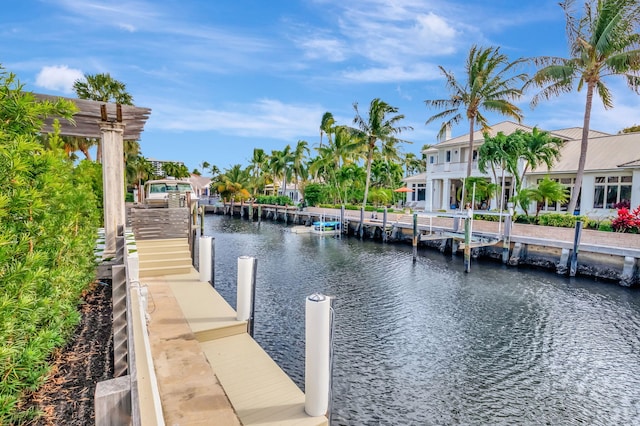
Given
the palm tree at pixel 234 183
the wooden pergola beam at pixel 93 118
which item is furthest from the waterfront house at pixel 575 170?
the palm tree at pixel 234 183

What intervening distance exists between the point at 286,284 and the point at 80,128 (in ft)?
28.6

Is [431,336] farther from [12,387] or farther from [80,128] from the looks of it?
[80,128]

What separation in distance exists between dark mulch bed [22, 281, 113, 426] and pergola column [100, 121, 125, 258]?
109 inches

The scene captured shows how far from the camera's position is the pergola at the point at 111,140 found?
8.49 m

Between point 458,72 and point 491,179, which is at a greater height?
point 458,72

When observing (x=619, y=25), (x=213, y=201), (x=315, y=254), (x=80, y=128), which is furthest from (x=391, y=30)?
(x=213, y=201)

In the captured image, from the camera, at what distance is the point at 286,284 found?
1461 cm

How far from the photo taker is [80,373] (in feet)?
16.0

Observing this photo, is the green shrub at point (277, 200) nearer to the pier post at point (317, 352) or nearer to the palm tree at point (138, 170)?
the palm tree at point (138, 170)

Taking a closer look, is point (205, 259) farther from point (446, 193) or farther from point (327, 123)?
point (327, 123)

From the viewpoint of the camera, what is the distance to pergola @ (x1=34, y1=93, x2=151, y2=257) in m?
8.49

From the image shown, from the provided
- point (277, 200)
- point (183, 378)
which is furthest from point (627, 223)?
point (277, 200)

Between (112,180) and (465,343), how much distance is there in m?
9.75

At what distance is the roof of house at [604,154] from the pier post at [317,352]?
24.9 meters
